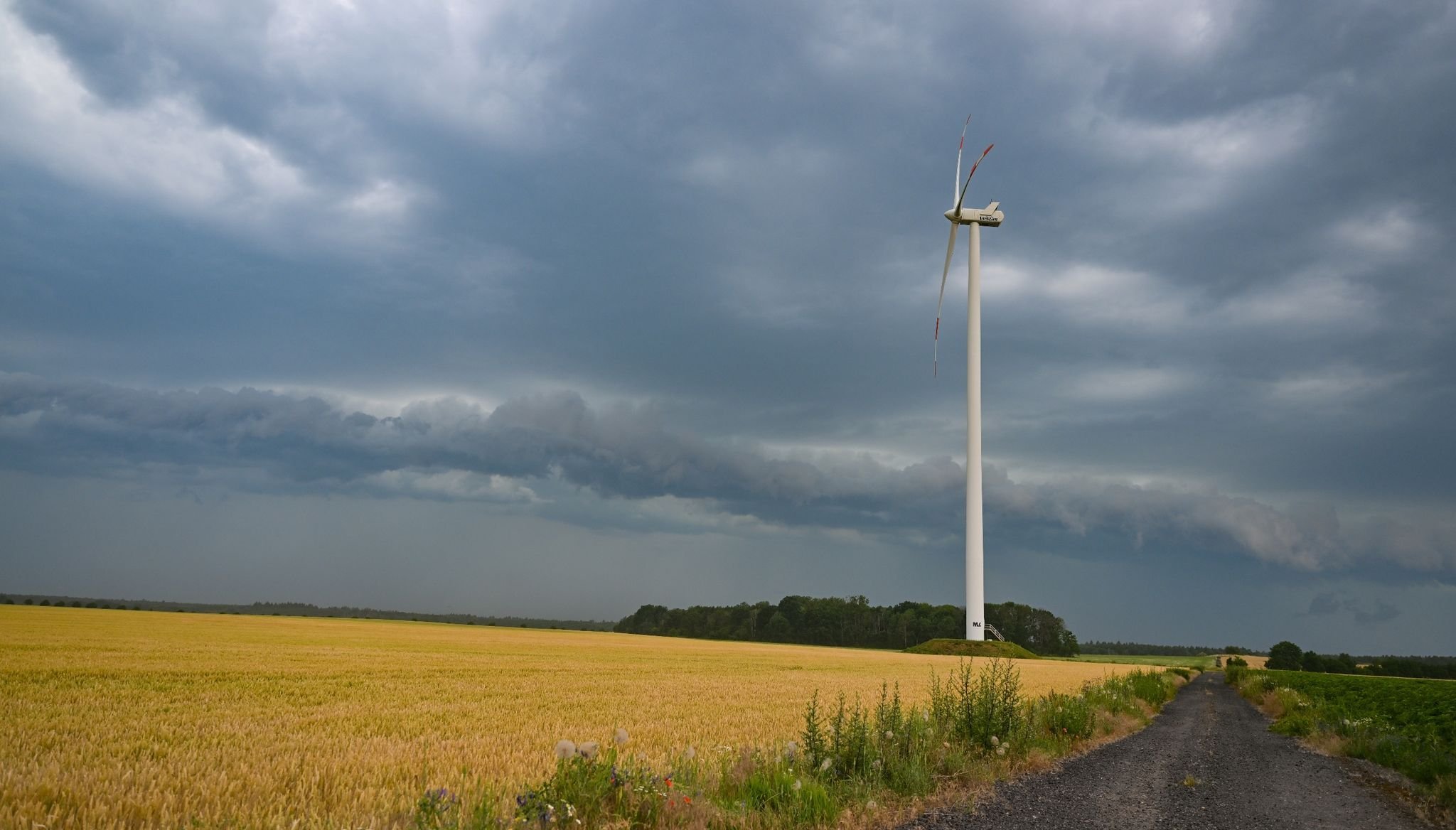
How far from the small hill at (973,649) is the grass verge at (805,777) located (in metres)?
66.7

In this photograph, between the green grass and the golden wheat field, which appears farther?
the green grass

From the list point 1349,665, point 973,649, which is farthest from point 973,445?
point 1349,665

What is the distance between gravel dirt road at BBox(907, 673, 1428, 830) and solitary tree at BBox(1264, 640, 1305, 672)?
549 ft

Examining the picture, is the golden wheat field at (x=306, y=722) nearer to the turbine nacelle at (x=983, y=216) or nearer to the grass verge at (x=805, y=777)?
the grass verge at (x=805, y=777)

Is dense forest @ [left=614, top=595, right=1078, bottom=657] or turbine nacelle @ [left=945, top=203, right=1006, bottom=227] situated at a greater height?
turbine nacelle @ [left=945, top=203, right=1006, bottom=227]

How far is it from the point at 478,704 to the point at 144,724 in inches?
301

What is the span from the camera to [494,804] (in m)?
8.57

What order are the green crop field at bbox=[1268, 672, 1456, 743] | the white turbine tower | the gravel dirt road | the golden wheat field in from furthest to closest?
the white turbine tower → the green crop field at bbox=[1268, 672, 1456, 743] → the gravel dirt road → the golden wheat field

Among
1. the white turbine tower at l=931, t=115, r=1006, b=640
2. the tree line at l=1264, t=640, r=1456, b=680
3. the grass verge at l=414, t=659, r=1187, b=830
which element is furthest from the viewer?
the tree line at l=1264, t=640, r=1456, b=680

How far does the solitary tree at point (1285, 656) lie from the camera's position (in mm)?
153000

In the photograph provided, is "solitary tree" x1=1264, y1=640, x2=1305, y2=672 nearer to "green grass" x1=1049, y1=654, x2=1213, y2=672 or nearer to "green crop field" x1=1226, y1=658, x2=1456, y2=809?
"green grass" x1=1049, y1=654, x2=1213, y2=672

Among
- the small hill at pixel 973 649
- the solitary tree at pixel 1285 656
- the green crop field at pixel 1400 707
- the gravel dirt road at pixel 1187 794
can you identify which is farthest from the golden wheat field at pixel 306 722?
the solitary tree at pixel 1285 656

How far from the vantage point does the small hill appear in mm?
81000

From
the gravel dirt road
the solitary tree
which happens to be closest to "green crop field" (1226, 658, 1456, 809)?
the gravel dirt road
